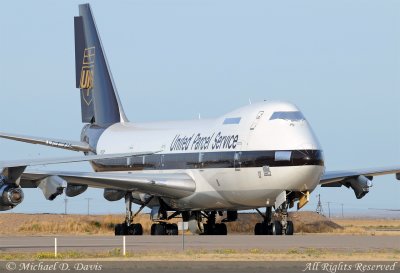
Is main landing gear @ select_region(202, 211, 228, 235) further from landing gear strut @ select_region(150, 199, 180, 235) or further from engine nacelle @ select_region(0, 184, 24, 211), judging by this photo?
engine nacelle @ select_region(0, 184, 24, 211)

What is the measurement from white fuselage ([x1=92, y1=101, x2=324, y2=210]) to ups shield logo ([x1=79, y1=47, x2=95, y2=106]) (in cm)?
1041

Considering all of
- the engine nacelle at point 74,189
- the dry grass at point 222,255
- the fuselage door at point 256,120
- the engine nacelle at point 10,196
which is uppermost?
the fuselage door at point 256,120

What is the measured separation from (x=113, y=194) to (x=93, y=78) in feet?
37.6

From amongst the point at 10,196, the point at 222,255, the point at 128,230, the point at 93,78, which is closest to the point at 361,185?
the point at 128,230

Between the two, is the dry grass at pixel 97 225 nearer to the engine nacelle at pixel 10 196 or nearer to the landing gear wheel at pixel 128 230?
the landing gear wheel at pixel 128 230

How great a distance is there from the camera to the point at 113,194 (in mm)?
59156

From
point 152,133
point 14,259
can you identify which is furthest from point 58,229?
point 14,259

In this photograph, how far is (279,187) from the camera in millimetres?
50750

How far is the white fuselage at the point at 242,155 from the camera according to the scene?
50438 mm

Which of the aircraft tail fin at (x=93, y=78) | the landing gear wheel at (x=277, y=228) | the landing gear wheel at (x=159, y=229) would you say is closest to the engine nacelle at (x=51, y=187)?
the landing gear wheel at (x=277, y=228)

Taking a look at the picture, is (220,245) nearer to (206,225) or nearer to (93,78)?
(206,225)

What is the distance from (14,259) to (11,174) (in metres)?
3.58

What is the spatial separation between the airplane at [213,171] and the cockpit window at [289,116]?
5 centimetres

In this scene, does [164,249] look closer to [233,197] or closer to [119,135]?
[233,197]
